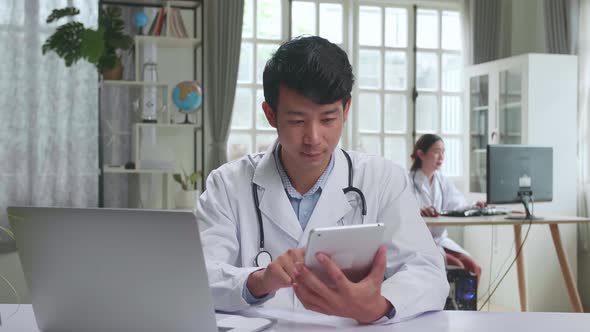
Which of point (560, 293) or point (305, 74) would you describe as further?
point (560, 293)

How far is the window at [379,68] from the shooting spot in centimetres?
562

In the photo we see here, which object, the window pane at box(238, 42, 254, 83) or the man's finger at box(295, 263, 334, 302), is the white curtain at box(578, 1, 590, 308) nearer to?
the window pane at box(238, 42, 254, 83)

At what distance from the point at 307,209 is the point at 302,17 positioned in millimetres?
4238

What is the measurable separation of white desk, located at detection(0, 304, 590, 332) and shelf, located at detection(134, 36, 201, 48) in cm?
356

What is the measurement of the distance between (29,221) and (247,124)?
4564 millimetres

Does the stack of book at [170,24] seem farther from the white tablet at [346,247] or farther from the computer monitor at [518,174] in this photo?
the white tablet at [346,247]

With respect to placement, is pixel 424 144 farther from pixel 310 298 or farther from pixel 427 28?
pixel 310 298

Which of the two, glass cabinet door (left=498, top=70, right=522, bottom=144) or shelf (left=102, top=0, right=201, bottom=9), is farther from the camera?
glass cabinet door (left=498, top=70, right=522, bottom=144)

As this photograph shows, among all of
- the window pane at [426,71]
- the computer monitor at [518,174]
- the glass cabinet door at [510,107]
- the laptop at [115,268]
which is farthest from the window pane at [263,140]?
the laptop at [115,268]

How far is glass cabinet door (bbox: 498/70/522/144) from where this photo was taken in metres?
5.27

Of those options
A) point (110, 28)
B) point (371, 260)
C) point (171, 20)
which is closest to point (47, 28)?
point (110, 28)

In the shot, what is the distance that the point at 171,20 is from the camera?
4.86m

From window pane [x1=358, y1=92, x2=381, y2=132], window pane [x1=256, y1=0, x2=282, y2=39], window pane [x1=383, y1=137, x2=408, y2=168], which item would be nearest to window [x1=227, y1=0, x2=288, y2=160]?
window pane [x1=256, y1=0, x2=282, y2=39]

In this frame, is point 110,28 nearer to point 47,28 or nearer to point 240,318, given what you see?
point 47,28
